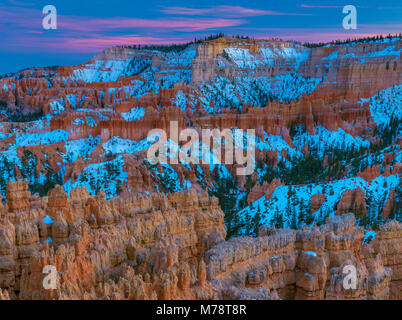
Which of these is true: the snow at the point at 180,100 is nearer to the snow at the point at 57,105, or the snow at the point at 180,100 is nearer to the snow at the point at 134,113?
the snow at the point at 134,113

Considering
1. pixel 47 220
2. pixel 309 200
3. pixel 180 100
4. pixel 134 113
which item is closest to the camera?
pixel 47 220

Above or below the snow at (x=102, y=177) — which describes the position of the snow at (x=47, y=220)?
above

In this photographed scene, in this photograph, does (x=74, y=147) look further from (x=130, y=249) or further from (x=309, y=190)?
(x=130, y=249)

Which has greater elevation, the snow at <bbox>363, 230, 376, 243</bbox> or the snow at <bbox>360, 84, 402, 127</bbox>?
the snow at <bbox>360, 84, 402, 127</bbox>

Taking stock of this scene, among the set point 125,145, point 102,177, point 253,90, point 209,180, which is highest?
point 253,90

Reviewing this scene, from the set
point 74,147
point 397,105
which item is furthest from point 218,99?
point 74,147

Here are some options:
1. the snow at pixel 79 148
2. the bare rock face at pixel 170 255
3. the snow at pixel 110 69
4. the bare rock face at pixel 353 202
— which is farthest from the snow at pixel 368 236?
the snow at pixel 110 69

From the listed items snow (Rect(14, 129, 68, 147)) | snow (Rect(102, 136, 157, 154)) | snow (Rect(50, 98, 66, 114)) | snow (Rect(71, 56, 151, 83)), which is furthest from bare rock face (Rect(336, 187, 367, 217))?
snow (Rect(71, 56, 151, 83))

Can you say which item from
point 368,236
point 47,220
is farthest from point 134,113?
point 47,220

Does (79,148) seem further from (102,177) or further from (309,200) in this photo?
(309,200)

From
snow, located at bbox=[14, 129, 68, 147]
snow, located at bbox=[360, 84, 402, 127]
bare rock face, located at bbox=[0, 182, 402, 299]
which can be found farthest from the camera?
snow, located at bbox=[360, 84, 402, 127]

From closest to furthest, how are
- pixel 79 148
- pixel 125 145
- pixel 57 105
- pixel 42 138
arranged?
pixel 125 145 → pixel 79 148 → pixel 42 138 → pixel 57 105

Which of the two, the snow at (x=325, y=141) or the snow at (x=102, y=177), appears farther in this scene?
the snow at (x=325, y=141)

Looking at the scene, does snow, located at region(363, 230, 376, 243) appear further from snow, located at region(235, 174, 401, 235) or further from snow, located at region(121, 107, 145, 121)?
snow, located at region(121, 107, 145, 121)
